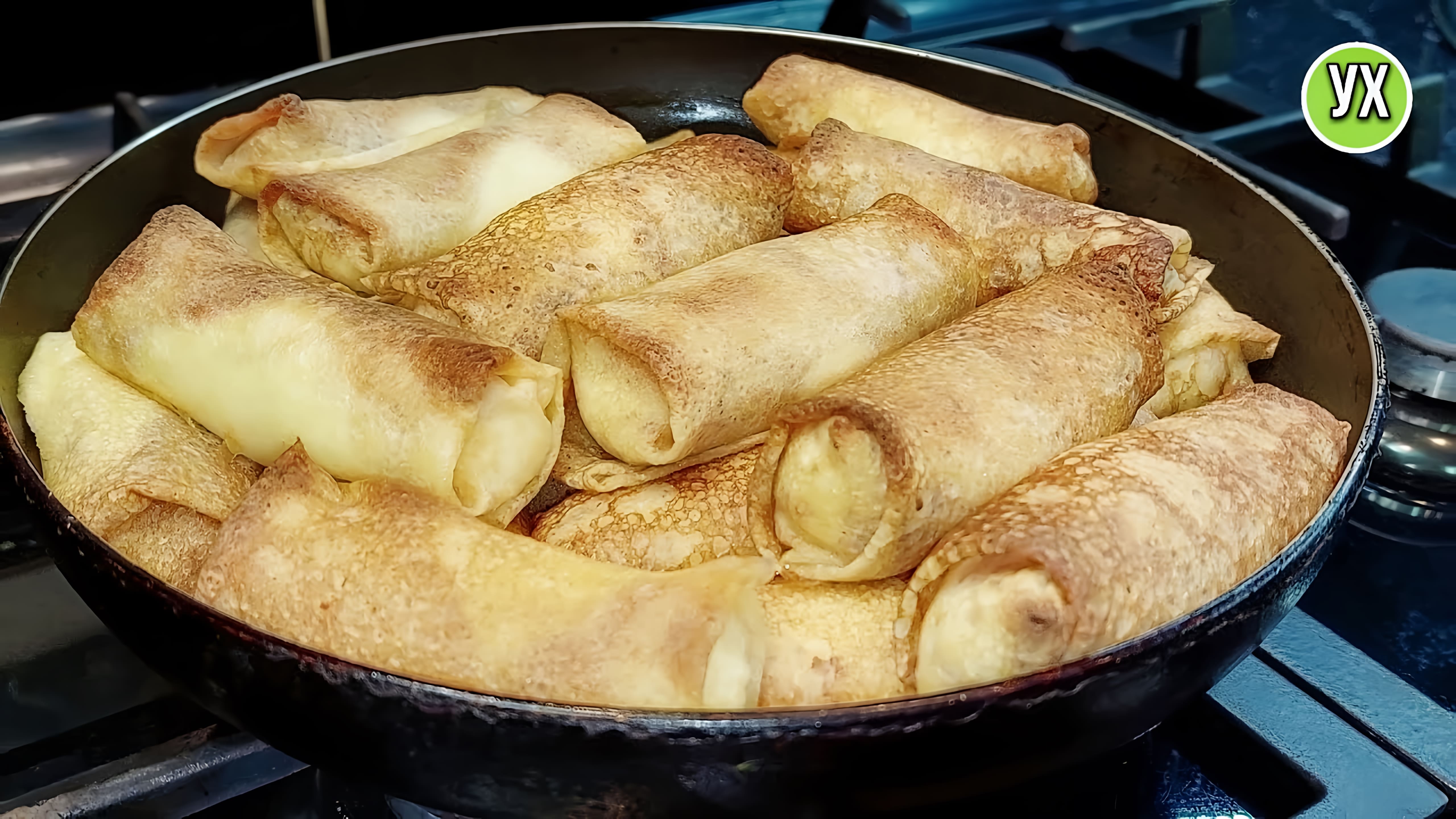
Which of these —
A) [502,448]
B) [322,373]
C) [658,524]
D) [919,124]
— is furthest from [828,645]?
[919,124]

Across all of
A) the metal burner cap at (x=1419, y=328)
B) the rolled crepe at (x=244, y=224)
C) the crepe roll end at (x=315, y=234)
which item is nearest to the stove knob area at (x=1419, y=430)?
the metal burner cap at (x=1419, y=328)

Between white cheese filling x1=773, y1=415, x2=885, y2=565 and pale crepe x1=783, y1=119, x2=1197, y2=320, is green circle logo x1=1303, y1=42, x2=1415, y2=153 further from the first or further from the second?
white cheese filling x1=773, y1=415, x2=885, y2=565

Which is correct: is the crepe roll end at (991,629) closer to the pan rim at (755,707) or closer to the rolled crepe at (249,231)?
the pan rim at (755,707)

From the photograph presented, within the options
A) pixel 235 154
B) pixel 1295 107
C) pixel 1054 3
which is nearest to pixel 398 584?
pixel 235 154

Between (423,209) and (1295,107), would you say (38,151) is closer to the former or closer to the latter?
(423,209)

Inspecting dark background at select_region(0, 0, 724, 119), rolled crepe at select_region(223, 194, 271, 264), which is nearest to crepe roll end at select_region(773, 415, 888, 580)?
rolled crepe at select_region(223, 194, 271, 264)
